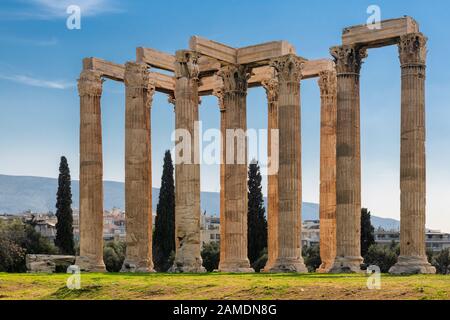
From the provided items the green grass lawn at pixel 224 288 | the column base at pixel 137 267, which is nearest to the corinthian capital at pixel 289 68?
the column base at pixel 137 267

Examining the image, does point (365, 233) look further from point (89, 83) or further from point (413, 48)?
point (413, 48)

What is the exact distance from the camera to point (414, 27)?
54531 millimetres

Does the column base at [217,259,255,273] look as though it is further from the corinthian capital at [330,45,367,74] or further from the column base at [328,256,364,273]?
the corinthian capital at [330,45,367,74]

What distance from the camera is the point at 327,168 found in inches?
2534

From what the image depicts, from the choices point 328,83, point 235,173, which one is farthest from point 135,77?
point 328,83

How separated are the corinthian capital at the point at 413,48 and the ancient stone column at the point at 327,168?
1090 cm

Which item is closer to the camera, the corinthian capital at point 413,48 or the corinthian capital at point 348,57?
the corinthian capital at point 413,48

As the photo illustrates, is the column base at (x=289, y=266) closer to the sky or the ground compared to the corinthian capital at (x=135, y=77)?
closer to the ground

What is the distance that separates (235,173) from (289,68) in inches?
327

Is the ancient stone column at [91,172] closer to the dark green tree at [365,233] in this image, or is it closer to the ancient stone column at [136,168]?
the ancient stone column at [136,168]

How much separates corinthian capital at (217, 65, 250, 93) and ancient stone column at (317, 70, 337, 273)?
17.1 ft

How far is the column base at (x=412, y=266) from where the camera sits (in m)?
52.3
